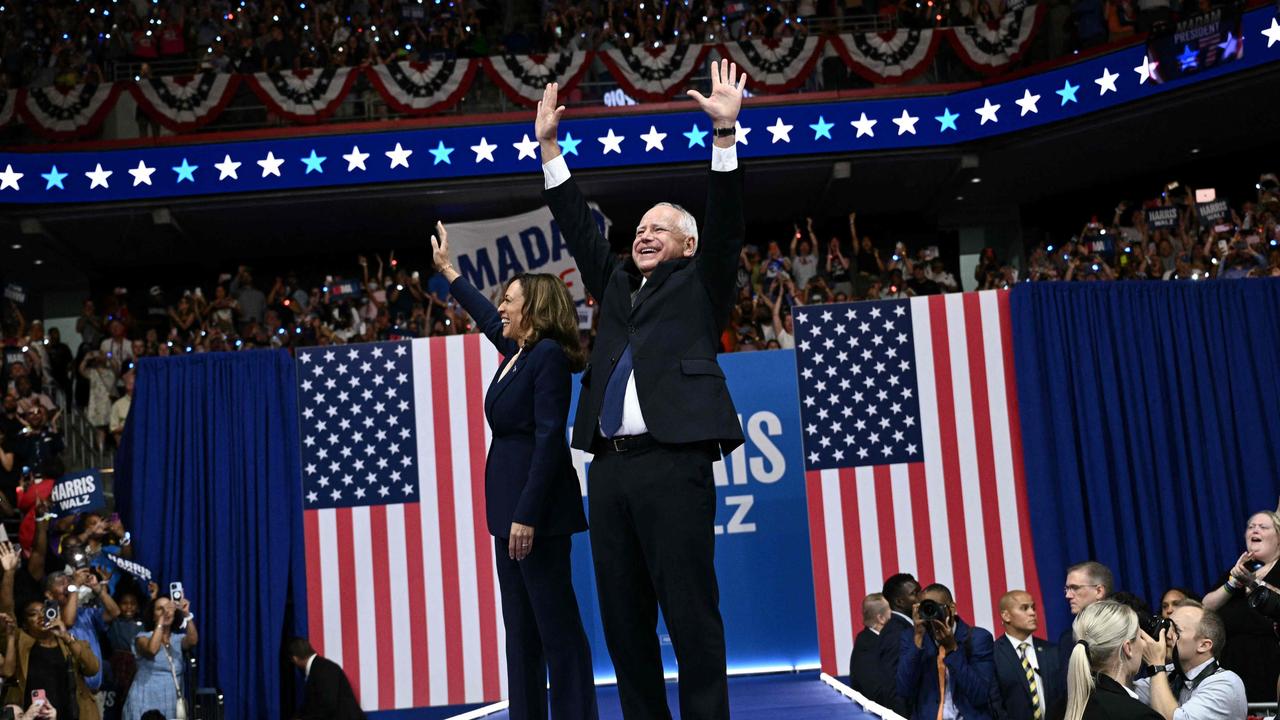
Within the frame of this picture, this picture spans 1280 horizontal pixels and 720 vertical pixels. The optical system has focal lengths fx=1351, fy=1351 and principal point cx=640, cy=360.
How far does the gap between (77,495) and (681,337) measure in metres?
7.25

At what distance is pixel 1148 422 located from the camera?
8.46 meters

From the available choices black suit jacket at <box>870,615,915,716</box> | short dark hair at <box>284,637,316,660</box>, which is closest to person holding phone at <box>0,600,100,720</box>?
short dark hair at <box>284,637,316,660</box>

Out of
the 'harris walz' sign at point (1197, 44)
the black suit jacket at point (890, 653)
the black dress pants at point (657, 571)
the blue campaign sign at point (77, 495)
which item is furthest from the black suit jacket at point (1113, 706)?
the 'harris walz' sign at point (1197, 44)

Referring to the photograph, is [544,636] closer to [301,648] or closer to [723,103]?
[723,103]

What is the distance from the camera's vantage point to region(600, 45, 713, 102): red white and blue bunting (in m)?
13.2

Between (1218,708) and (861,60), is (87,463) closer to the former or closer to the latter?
(861,60)

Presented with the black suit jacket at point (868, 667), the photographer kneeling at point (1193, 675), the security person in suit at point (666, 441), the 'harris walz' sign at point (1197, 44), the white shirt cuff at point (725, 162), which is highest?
the 'harris walz' sign at point (1197, 44)

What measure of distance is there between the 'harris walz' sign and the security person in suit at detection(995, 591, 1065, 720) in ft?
→ 25.3

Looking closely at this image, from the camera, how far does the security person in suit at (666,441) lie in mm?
2857

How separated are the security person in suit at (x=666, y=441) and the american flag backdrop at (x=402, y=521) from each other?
549 centimetres

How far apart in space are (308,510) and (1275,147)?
11.6m

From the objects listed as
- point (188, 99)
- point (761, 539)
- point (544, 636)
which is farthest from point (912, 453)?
point (188, 99)

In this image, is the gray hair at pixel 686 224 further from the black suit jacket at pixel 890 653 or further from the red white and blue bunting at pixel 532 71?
the red white and blue bunting at pixel 532 71

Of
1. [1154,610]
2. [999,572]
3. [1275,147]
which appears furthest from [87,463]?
[1275,147]
